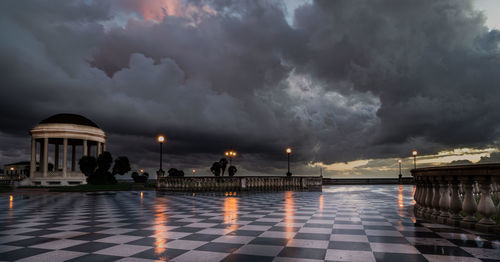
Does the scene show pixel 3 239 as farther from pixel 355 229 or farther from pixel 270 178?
pixel 270 178

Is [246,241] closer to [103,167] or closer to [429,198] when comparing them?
[429,198]

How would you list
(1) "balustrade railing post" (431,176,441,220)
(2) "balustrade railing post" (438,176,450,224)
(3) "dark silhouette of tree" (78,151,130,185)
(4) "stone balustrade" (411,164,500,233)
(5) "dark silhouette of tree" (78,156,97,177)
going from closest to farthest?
(4) "stone balustrade" (411,164,500,233) → (2) "balustrade railing post" (438,176,450,224) → (1) "balustrade railing post" (431,176,441,220) → (3) "dark silhouette of tree" (78,151,130,185) → (5) "dark silhouette of tree" (78,156,97,177)

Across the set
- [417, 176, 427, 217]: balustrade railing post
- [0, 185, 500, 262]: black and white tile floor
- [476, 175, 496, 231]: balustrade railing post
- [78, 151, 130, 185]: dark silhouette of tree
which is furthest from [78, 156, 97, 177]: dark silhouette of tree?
[476, 175, 496, 231]: balustrade railing post

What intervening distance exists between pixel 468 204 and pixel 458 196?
0.61 meters

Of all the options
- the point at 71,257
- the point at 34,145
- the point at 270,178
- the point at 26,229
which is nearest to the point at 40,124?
the point at 34,145

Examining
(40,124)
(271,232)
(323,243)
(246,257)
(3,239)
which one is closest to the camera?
(246,257)

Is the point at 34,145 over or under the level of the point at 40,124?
under

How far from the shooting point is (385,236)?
6.25m

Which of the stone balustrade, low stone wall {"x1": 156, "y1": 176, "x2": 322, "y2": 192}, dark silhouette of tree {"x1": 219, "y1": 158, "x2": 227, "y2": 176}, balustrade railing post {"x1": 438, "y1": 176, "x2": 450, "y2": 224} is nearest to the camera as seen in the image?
the stone balustrade

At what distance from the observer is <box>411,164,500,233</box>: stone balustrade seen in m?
5.96

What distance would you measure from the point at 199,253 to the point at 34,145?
70.2 meters

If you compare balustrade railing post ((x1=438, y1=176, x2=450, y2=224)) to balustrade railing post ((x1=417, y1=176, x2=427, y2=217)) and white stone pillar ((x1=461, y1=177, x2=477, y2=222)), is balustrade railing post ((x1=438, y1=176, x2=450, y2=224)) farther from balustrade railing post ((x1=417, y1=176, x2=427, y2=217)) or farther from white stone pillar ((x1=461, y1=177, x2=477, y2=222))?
balustrade railing post ((x1=417, y1=176, x2=427, y2=217))

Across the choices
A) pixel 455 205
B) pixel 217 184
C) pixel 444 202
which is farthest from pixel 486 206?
pixel 217 184

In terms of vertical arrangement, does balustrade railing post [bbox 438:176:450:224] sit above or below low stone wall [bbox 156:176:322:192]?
above
